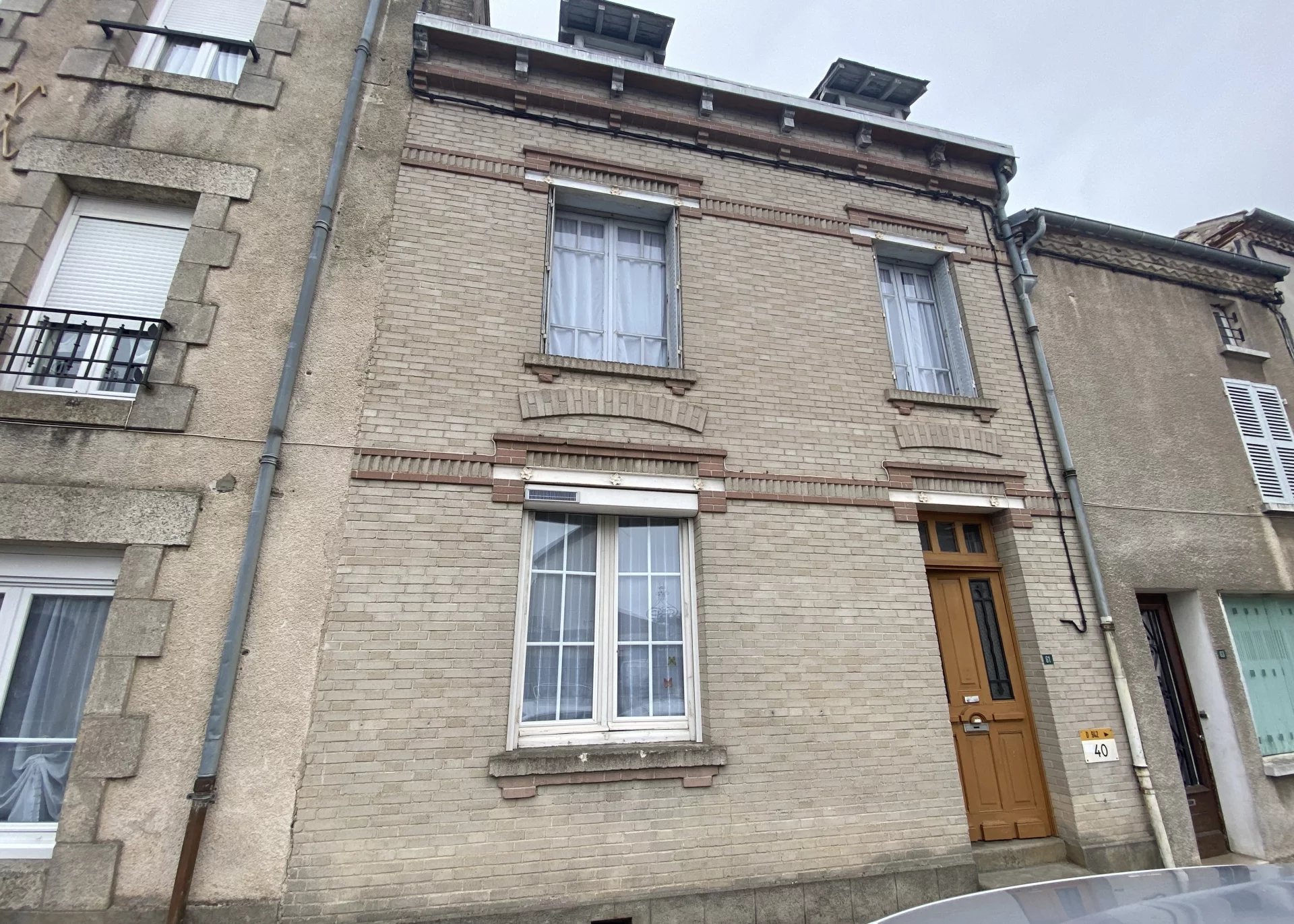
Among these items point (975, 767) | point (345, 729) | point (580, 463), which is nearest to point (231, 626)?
point (345, 729)

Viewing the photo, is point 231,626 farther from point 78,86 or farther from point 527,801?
point 78,86

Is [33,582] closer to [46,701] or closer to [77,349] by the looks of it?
[46,701]

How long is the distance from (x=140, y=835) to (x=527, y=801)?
2253 millimetres

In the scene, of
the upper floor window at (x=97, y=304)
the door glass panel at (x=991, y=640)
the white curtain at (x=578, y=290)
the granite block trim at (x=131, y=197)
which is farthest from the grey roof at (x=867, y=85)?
the upper floor window at (x=97, y=304)

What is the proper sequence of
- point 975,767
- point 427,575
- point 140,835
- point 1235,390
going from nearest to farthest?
point 140,835 < point 427,575 < point 975,767 < point 1235,390

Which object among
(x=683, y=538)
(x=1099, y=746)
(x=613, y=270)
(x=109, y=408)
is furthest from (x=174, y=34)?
(x=1099, y=746)

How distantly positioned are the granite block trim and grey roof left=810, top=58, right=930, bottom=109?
654 cm

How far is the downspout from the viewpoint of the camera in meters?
3.65

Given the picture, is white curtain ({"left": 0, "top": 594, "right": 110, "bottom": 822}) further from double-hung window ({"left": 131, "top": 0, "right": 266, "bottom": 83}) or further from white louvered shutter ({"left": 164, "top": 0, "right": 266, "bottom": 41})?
white louvered shutter ({"left": 164, "top": 0, "right": 266, "bottom": 41})

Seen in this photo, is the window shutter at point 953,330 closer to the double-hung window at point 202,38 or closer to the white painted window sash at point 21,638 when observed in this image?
the double-hung window at point 202,38

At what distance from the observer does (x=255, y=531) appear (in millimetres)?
4188

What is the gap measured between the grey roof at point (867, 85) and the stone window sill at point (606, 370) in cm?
487

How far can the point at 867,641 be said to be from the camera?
5098 millimetres

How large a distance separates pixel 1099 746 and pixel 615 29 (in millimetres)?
8677
